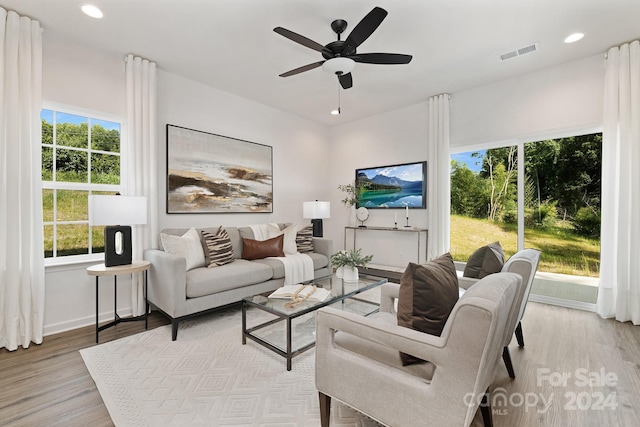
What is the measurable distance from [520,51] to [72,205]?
193 inches

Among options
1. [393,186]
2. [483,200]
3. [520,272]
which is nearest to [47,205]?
[520,272]

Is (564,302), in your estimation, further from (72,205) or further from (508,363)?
(72,205)

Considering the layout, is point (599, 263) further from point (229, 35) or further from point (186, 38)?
point (186, 38)

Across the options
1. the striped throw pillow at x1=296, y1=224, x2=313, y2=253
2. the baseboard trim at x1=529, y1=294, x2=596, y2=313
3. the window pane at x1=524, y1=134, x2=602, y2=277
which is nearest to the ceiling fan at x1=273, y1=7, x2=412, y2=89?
the striped throw pillow at x1=296, y1=224, x2=313, y2=253

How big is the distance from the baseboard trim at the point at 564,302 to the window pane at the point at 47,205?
542cm

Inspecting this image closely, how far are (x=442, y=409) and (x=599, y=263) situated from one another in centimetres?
355

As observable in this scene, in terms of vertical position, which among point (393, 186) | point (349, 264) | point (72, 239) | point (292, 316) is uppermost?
point (393, 186)

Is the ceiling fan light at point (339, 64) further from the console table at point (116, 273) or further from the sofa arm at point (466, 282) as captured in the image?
the console table at point (116, 273)

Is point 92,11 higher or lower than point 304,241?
higher

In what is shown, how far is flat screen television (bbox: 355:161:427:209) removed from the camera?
468 centimetres

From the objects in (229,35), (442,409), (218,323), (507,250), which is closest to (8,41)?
(229,35)

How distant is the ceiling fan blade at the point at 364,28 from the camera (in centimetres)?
197

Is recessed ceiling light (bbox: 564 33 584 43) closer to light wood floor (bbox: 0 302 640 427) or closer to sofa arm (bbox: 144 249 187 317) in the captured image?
light wood floor (bbox: 0 302 640 427)

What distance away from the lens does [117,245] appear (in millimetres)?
2803
